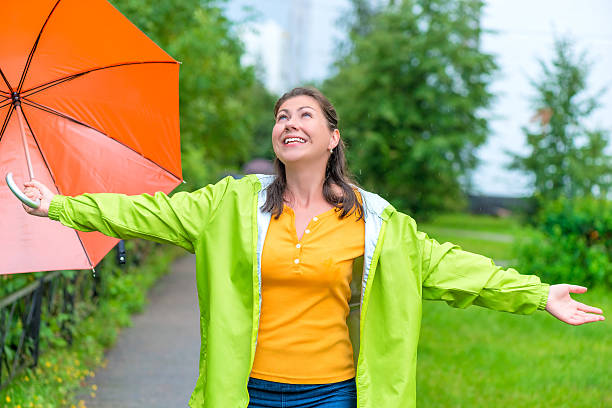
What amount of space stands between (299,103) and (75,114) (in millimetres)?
1119

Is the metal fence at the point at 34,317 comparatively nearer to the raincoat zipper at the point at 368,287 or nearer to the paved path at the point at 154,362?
the paved path at the point at 154,362

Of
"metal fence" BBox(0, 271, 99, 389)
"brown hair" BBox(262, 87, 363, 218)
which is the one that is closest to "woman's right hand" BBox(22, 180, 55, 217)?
"brown hair" BBox(262, 87, 363, 218)

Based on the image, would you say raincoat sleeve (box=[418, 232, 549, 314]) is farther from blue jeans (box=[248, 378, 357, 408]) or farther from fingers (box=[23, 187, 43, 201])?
fingers (box=[23, 187, 43, 201])

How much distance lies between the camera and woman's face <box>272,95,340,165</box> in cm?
292

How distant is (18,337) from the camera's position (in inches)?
225

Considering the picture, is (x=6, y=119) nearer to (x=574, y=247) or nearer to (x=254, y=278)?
(x=254, y=278)

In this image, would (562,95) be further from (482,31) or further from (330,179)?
(330,179)

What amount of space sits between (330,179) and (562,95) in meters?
25.4

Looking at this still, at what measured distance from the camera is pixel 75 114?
3398 millimetres

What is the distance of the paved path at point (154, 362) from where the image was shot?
5977 mm

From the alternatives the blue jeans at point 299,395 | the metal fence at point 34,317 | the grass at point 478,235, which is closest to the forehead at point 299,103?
the blue jeans at point 299,395

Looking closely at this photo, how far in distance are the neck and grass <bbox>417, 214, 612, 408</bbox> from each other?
127 inches

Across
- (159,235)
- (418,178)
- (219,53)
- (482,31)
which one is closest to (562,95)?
(482,31)

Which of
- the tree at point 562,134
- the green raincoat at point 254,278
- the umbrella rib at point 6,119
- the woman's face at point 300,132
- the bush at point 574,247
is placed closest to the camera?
the green raincoat at point 254,278
